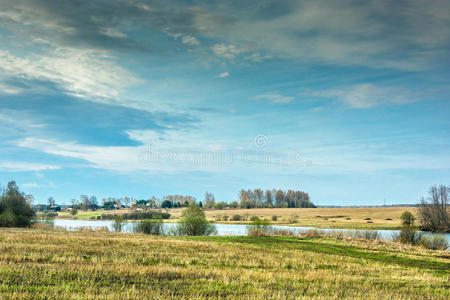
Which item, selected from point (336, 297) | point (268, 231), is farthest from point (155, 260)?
point (268, 231)

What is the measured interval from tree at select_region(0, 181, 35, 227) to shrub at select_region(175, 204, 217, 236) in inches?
1159

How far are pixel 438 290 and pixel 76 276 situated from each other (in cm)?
1550

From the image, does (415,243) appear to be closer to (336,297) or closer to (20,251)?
(336,297)

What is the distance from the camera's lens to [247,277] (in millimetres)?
15883

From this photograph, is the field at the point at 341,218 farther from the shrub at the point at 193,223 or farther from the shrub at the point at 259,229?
the shrub at the point at 193,223

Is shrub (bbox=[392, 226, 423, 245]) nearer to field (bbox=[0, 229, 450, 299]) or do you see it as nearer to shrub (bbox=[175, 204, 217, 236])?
shrub (bbox=[175, 204, 217, 236])

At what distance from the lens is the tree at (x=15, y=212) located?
208 feet

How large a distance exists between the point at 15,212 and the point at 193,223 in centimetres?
3452

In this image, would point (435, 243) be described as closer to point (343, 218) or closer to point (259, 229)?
point (259, 229)

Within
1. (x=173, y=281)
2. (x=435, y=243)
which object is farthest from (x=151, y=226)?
(x=173, y=281)

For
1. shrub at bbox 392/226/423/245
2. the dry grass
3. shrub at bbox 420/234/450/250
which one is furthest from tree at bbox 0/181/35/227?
the dry grass

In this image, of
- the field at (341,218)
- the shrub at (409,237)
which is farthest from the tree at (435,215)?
the shrub at (409,237)

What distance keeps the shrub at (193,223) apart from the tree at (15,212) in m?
29.4

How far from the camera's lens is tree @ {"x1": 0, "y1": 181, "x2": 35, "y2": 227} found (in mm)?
63438
